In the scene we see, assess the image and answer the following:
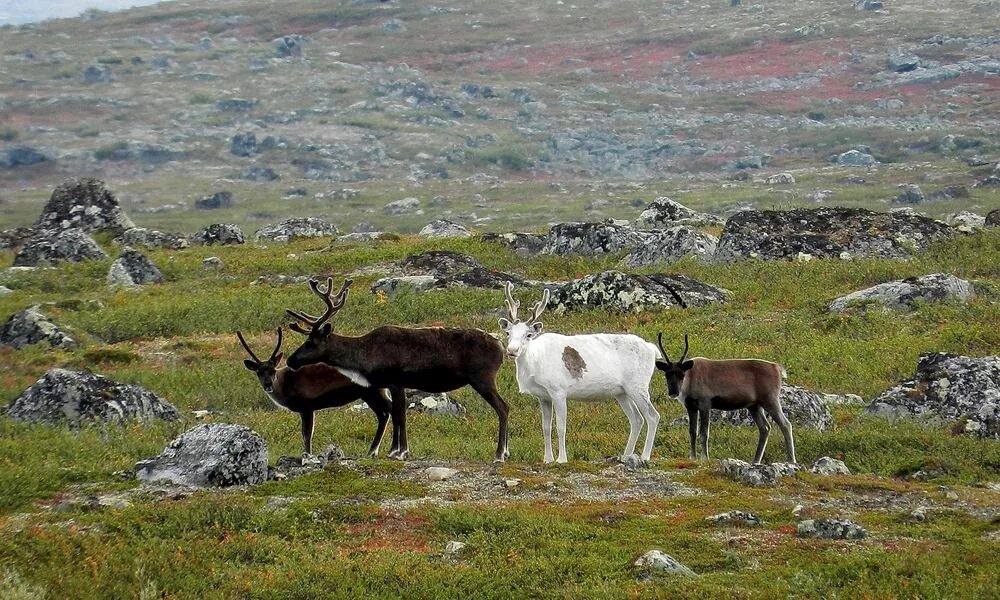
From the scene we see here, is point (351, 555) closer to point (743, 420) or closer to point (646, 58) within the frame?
point (743, 420)

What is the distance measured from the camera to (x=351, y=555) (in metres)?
11.9

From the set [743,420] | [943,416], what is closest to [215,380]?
[743,420]

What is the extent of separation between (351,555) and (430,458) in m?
5.18

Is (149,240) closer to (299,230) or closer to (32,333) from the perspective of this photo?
(299,230)

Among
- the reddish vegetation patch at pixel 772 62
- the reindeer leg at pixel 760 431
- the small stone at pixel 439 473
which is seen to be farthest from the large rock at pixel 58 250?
the reddish vegetation patch at pixel 772 62

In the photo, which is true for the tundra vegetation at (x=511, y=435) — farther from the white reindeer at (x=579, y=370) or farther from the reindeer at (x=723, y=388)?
the reindeer at (x=723, y=388)

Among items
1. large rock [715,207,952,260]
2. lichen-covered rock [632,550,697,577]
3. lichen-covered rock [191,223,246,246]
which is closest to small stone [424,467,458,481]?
lichen-covered rock [632,550,697,577]

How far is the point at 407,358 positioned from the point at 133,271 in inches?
1061

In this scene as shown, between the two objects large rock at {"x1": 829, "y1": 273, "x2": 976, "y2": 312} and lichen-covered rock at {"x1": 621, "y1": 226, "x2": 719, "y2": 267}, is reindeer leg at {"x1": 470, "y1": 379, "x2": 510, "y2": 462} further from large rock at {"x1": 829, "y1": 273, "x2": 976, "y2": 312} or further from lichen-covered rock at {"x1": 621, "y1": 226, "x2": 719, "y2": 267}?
lichen-covered rock at {"x1": 621, "y1": 226, "x2": 719, "y2": 267}

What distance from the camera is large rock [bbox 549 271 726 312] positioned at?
31.9 meters

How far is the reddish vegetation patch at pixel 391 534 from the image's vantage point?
12352mm

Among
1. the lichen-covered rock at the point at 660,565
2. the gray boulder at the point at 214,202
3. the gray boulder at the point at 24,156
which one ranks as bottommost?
the gray boulder at the point at 214,202

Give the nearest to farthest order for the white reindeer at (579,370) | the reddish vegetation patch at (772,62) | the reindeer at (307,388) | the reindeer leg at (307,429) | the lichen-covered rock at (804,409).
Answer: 1. the white reindeer at (579,370)
2. the reindeer leg at (307,429)
3. the reindeer at (307,388)
4. the lichen-covered rock at (804,409)
5. the reddish vegetation patch at (772,62)

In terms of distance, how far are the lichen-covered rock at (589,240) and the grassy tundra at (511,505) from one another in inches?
569
